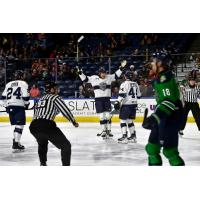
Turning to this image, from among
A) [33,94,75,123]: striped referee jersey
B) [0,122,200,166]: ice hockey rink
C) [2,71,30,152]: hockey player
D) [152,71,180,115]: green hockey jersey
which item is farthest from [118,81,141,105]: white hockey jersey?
[2,71,30,152]: hockey player

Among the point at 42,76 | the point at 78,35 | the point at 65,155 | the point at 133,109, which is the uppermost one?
the point at 78,35

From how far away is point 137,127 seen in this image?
192 inches

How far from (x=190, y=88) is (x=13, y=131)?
184 cm

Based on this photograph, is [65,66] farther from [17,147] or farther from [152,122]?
[152,122]

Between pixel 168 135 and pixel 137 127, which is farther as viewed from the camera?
pixel 137 127

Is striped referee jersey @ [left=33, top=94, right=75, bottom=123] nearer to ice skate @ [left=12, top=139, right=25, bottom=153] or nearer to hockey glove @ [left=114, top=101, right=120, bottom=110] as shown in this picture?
ice skate @ [left=12, top=139, right=25, bottom=153]

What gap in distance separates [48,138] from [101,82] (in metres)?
0.77

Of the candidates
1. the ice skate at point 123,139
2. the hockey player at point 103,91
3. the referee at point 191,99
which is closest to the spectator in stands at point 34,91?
the hockey player at point 103,91

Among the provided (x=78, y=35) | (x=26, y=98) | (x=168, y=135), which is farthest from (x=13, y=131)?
(x=168, y=135)

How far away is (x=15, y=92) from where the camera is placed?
16.8 feet

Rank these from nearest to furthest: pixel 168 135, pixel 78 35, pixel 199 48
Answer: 1. pixel 168 135
2. pixel 199 48
3. pixel 78 35

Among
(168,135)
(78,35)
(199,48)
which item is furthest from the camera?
(78,35)

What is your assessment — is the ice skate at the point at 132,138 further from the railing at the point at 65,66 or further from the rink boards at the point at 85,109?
the railing at the point at 65,66

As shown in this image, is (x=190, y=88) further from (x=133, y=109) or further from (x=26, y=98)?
(x=26, y=98)
